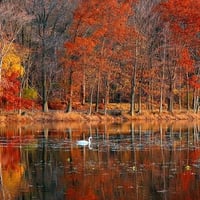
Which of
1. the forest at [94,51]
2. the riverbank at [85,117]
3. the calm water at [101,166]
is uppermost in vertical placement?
the forest at [94,51]

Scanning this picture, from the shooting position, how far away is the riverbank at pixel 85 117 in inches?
2486

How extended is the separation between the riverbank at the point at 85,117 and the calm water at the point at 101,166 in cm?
1514

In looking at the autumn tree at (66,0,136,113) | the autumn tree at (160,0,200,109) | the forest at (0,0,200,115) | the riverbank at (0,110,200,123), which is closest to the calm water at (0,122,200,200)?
the riverbank at (0,110,200,123)

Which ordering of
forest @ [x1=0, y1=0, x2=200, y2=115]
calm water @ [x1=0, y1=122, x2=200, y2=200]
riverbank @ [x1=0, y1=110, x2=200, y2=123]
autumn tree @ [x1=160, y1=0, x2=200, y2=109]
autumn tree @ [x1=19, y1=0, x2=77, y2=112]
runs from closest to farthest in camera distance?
calm water @ [x1=0, y1=122, x2=200, y2=200] → riverbank @ [x1=0, y1=110, x2=200, y2=123] → forest @ [x1=0, y1=0, x2=200, y2=115] → autumn tree @ [x1=19, y1=0, x2=77, y2=112] → autumn tree @ [x1=160, y1=0, x2=200, y2=109]

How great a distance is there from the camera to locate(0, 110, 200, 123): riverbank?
207 feet

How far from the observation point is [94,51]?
2623 inches

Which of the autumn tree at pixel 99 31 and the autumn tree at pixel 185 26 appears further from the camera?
the autumn tree at pixel 185 26

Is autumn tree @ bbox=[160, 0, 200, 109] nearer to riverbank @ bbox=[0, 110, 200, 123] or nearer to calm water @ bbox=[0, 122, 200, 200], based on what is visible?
riverbank @ bbox=[0, 110, 200, 123]

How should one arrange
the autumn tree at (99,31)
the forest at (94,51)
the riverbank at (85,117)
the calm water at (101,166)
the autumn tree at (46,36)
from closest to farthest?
the calm water at (101,166) < the riverbank at (85,117) < the forest at (94,51) < the autumn tree at (99,31) < the autumn tree at (46,36)

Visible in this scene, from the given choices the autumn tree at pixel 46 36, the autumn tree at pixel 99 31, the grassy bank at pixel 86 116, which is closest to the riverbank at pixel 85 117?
the grassy bank at pixel 86 116

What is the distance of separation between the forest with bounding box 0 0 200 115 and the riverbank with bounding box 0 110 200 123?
111cm

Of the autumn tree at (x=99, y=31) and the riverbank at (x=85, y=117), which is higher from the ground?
the autumn tree at (x=99, y=31)

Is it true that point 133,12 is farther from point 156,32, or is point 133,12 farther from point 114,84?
point 114,84

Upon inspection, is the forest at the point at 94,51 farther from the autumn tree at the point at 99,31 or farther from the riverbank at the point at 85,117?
the riverbank at the point at 85,117
